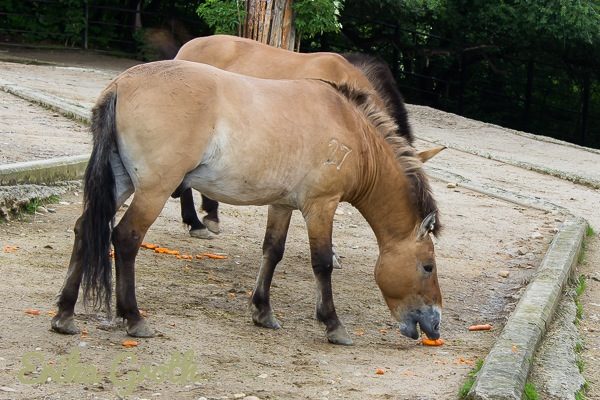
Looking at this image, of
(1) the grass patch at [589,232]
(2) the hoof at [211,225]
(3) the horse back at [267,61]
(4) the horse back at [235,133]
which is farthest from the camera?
(1) the grass patch at [589,232]

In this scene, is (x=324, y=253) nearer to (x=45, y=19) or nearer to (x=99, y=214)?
(x=99, y=214)

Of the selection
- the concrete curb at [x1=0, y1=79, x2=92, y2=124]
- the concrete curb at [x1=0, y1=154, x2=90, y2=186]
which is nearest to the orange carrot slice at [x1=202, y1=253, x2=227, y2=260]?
the concrete curb at [x1=0, y1=154, x2=90, y2=186]

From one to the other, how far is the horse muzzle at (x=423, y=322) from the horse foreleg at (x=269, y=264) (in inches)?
30.3

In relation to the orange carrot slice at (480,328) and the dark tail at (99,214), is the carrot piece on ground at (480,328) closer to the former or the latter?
the orange carrot slice at (480,328)

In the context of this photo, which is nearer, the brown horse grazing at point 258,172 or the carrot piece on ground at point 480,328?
the brown horse grazing at point 258,172

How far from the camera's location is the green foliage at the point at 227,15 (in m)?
10.5

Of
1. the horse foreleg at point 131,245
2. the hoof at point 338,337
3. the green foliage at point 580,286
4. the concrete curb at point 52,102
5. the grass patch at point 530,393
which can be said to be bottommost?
the green foliage at point 580,286

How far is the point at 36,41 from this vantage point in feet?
73.8

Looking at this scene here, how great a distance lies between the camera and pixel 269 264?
6066 mm

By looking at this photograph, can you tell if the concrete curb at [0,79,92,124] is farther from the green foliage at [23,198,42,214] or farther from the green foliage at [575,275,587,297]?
the green foliage at [575,275,587,297]

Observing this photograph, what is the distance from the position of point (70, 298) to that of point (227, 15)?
19.5ft

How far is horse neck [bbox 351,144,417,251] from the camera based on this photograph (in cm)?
596

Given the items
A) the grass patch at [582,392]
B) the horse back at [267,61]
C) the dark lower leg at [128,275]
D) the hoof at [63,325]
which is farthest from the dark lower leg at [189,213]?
the grass patch at [582,392]

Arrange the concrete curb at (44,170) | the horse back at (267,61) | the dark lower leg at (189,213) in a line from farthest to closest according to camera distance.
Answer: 1. the dark lower leg at (189,213)
2. the horse back at (267,61)
3. the concrete curb at (44,170)
